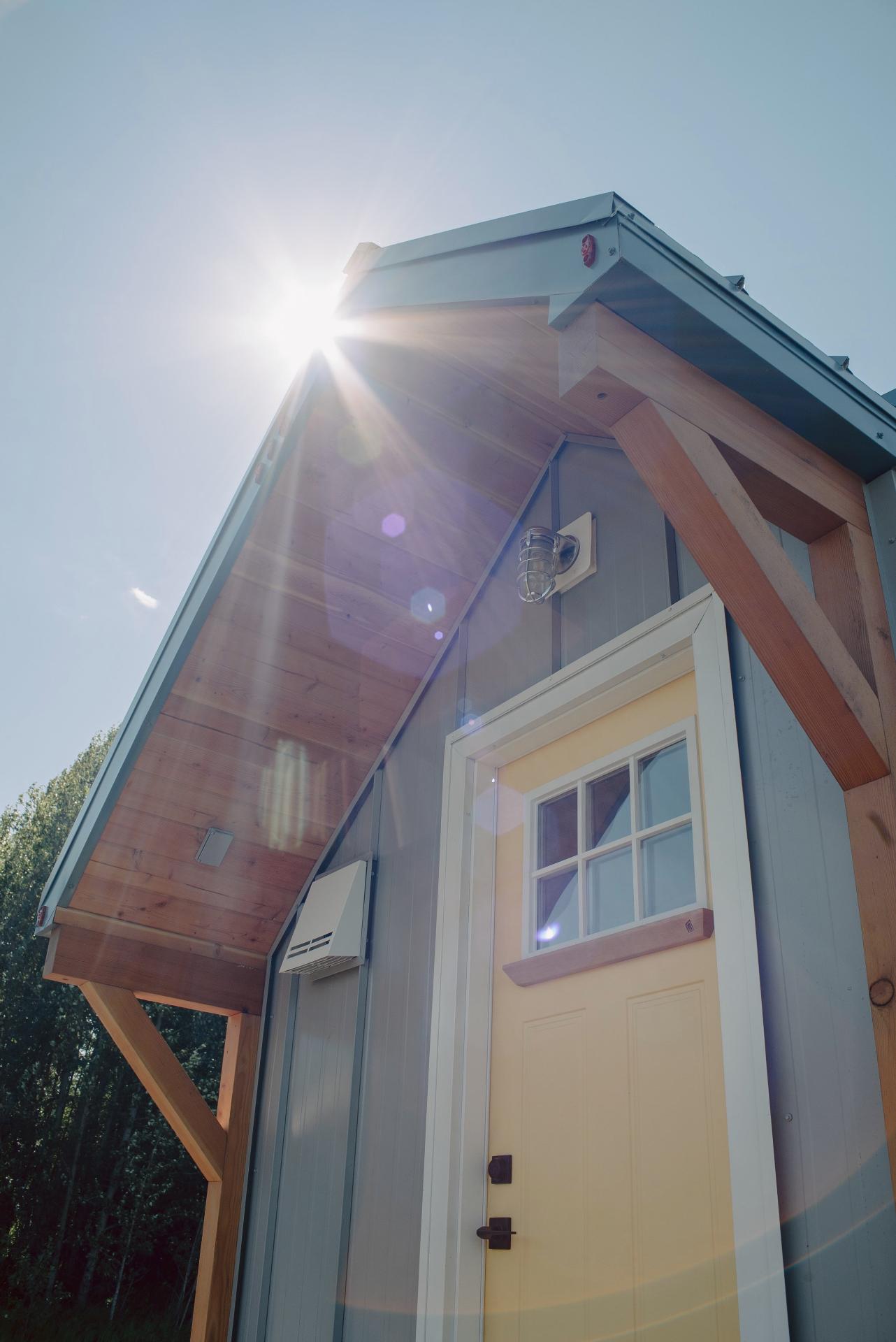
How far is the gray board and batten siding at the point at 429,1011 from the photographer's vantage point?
1603 mm

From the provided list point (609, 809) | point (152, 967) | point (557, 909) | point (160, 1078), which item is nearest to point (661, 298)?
point (609, 809)

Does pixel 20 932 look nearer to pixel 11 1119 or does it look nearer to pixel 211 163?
pixel 11 1119

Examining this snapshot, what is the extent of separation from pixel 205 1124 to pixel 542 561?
7.81 ft

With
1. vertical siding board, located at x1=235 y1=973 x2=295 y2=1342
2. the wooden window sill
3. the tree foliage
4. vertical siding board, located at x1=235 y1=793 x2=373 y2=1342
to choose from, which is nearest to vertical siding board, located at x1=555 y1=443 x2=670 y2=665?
the wooden window sill

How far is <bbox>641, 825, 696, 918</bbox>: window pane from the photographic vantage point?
7.53 feet

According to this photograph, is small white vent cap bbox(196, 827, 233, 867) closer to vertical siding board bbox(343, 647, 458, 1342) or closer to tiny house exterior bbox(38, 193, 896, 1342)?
tiny house exterior bbox(38, 193, 896, 1342)

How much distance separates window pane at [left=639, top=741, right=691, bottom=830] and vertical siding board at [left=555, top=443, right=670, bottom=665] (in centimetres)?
36

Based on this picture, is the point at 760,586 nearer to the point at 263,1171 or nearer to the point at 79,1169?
the point at 263,1171

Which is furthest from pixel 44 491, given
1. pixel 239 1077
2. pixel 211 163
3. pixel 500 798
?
pixel 500 798

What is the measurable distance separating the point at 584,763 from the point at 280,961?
1.71 meters

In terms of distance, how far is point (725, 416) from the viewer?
5.07 feet

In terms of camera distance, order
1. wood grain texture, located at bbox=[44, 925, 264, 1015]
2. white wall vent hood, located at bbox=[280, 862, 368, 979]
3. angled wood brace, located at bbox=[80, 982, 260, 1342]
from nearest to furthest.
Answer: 1. white wall vent hood, located at bbox=[280, 862, 368, 979]
2. angled wood brace, located at bbox=[80, 982, 260, 1342]
3. wood grain texture, located at bbox=[44, 925, 264, 1015]

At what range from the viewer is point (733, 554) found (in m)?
1.45

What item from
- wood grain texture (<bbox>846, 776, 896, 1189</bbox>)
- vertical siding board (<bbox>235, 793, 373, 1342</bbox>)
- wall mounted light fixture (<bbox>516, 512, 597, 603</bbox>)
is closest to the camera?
wood grain texture (<bbox>846, 776, 896, 1189</bbox>)
